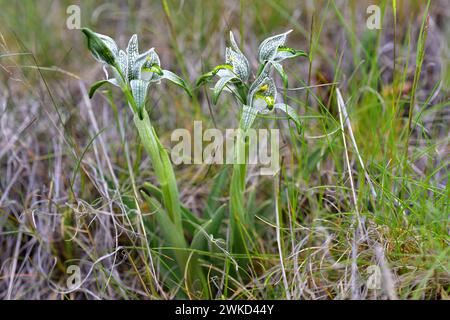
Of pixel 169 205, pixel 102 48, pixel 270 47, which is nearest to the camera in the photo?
pixel 102 48

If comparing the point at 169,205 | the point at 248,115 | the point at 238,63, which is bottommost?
the point at 169,205

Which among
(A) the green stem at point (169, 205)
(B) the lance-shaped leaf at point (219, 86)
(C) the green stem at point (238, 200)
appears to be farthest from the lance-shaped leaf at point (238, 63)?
(A) the green stem at point (169, 205)

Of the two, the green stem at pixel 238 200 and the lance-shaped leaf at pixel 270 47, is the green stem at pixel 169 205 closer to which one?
the green stem at pixel 238 200

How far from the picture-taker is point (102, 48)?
1464 millimetres

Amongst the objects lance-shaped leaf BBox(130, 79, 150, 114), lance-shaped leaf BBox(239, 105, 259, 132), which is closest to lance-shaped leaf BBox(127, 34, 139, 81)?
lance-shaped leaf BBox(130, 79, 150, 114)

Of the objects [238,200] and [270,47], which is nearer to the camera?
[270,47]

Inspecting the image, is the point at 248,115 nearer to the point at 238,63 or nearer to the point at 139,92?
the point at 238,63

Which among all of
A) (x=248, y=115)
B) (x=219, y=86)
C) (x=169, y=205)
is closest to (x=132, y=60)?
(x=219, y=86)

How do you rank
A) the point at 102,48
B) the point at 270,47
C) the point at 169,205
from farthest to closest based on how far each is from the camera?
the point at 169,205 → the point at 270,47 → the point at 102,48

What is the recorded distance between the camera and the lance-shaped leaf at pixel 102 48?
1.45 m

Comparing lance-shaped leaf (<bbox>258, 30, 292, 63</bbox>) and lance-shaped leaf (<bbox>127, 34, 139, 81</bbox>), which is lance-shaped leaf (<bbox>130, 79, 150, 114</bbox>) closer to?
lance-shaped leaf (<bbox>127, 34, 139, 81</bbox>)
